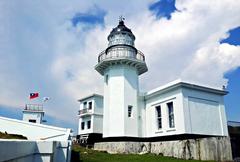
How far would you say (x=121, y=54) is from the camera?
2147 cm

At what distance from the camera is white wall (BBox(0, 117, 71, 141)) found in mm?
12711

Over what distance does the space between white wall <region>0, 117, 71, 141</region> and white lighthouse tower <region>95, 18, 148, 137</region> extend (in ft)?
25.1

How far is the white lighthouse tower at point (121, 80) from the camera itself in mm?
20016

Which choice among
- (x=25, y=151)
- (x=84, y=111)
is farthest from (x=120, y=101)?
(x=25, y=151)

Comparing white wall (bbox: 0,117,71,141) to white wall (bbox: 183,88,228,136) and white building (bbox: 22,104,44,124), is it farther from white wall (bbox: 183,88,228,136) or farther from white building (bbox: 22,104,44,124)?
white building (bbox: 22,104,44,124)

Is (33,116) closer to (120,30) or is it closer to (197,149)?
(120,30)

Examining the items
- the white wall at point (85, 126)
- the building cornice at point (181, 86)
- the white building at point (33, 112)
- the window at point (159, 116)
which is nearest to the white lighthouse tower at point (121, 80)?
the window at point (159, 116)

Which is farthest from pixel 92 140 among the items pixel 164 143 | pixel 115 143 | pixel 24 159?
pixel 24 159

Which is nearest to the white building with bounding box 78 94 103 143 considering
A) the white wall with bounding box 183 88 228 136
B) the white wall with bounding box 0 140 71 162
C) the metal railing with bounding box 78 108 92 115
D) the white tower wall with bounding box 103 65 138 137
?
the metal railing with bounding box 78 108 92 115

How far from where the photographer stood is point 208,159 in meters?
15.8

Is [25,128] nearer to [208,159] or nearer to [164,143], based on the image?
[164,143]

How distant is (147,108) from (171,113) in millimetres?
3101

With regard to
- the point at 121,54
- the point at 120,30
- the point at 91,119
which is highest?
the point at 120,30

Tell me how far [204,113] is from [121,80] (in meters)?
7.52
